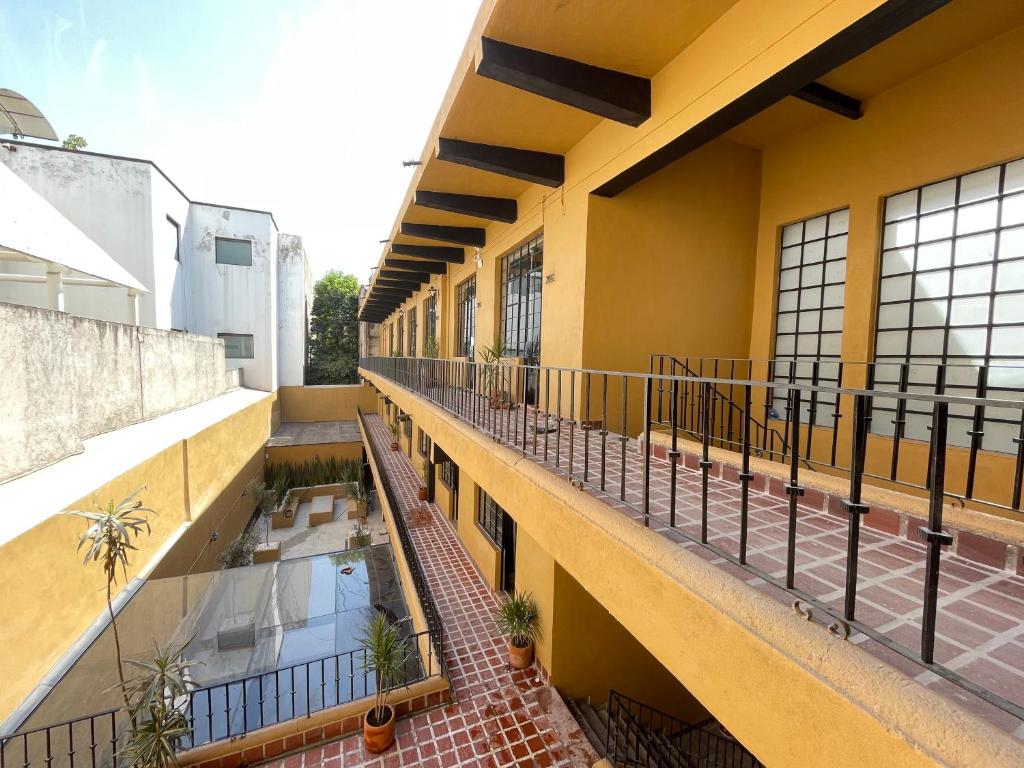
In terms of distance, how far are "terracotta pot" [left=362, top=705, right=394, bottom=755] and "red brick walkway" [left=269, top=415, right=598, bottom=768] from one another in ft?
0.24

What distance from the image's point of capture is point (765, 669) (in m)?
1.80

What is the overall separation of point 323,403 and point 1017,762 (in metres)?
28.6

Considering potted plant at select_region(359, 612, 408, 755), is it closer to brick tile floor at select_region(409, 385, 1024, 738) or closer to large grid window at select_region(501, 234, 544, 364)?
brick tile floor at select_region(409, 385, 1024, 738)

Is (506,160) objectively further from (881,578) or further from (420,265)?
(420,265)

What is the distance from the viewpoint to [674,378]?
7.88 ft

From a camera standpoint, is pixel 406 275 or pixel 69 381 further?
pixel 406 275

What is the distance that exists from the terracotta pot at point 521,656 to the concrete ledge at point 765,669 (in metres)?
3.57

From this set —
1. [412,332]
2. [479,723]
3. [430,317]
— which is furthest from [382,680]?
[412,332]

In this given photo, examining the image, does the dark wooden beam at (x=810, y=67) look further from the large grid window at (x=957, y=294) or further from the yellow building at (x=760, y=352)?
the large grid window at (x=957, y=294)

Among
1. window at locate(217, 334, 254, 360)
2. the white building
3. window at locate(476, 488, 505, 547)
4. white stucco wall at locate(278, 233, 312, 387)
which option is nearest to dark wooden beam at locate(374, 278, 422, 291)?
the white building

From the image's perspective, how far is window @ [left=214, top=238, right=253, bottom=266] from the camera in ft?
72.0

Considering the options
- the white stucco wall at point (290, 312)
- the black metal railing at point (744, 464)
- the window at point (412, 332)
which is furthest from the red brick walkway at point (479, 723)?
the white stucco wall at point (290, 312)

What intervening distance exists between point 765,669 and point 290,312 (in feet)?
98.4

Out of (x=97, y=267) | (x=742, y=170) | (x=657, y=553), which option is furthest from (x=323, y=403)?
(x=657, y=553)
